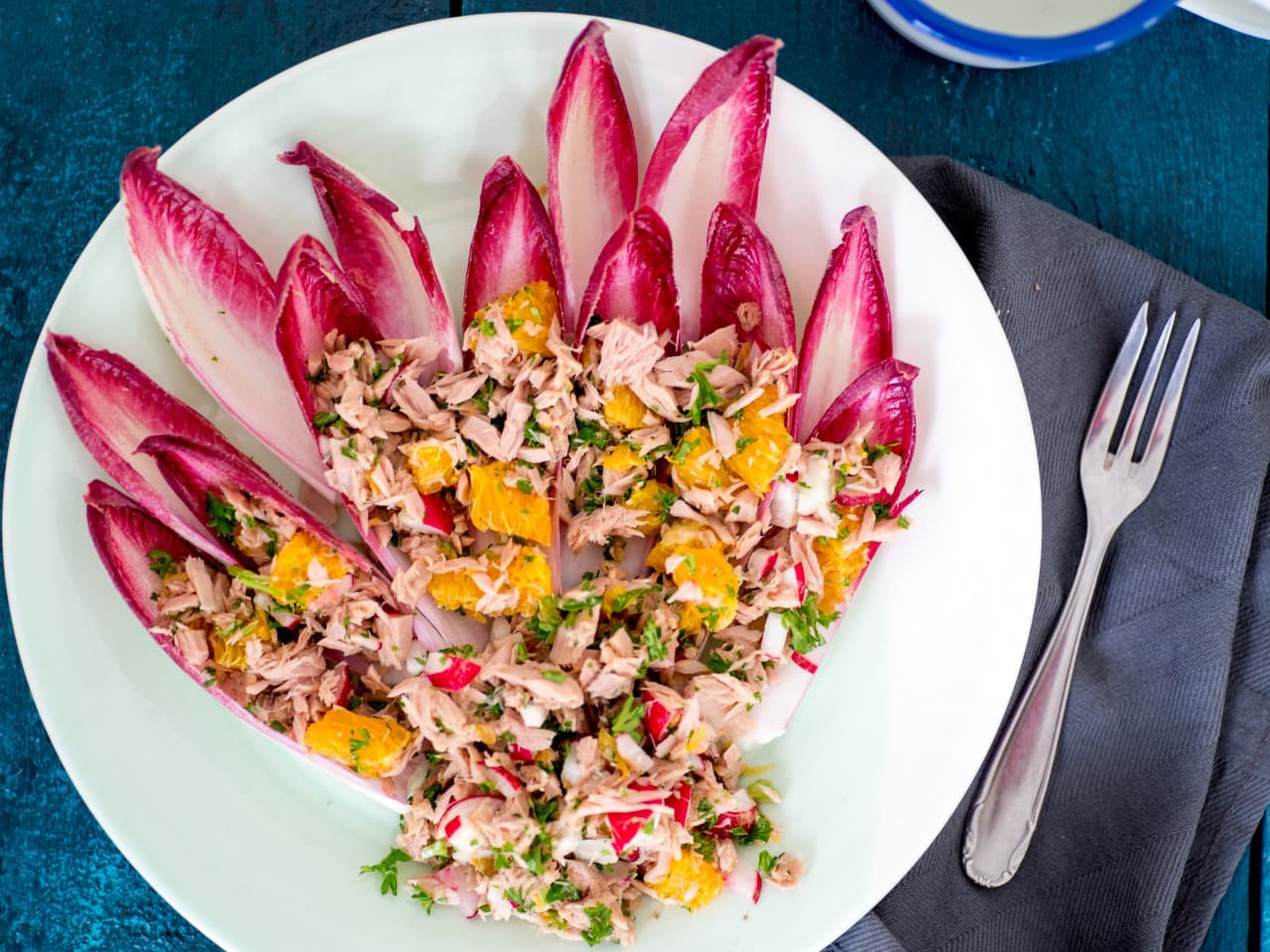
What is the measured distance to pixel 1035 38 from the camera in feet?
4.50

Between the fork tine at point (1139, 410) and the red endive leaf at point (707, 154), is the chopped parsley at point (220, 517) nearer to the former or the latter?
the red endive leaf at point (707, 154)

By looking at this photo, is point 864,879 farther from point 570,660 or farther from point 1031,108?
point 1031,108

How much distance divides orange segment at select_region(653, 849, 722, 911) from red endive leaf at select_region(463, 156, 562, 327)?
70 centimetres

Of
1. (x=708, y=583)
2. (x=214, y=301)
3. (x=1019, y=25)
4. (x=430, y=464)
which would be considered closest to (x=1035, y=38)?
(x=1019, y=25)

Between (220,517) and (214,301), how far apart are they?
10.1 inches

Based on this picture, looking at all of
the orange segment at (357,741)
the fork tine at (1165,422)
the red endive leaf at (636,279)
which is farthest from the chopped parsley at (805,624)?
the fork tine at (1165,422)

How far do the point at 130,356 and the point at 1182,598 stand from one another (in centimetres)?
146

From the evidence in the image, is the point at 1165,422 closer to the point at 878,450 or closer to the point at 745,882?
the point at 878,450

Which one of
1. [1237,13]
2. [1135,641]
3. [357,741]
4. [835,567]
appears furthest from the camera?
[1135,641]

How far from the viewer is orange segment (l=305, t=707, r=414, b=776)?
121 centimetres

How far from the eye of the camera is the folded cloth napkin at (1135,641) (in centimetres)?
152

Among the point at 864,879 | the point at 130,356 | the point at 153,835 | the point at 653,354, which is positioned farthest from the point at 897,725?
the point at 130,356

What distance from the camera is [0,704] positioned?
1535 millimetres

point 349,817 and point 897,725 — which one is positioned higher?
point 897,725
